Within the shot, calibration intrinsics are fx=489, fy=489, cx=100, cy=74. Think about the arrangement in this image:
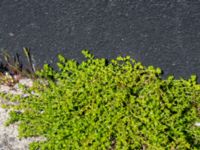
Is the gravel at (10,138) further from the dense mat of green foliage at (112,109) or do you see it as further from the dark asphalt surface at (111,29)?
the dark asphalt surface at (111,29)

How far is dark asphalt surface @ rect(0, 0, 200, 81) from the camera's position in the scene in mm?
4363

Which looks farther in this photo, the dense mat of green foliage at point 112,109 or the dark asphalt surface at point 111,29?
the dark asphalt surface at point 111,29

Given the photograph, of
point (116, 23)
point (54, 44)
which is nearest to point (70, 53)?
point (54, 44)

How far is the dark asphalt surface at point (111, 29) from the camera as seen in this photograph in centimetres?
436

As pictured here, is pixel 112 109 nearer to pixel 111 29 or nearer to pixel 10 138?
pixel 111 29

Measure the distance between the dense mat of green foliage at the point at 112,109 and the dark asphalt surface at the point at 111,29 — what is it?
14 centimetres

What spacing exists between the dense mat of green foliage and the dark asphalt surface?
0.46 ft

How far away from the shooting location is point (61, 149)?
13.6 ft

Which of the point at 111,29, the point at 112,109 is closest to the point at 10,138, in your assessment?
the point at 112,109

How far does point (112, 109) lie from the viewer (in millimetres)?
4199

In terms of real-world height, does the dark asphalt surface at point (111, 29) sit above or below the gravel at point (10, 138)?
above

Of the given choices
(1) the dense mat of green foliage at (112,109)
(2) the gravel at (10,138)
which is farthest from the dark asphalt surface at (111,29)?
(2) the gravel at (10,138)

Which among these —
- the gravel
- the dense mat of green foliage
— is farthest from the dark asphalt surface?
the gravel

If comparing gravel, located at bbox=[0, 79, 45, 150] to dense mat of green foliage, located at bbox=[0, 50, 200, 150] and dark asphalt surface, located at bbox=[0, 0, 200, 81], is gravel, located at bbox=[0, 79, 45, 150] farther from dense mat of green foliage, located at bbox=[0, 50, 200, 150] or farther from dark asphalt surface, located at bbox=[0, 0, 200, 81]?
dark asphalt surface, located at bbox=[0, 0, 200, 81]
